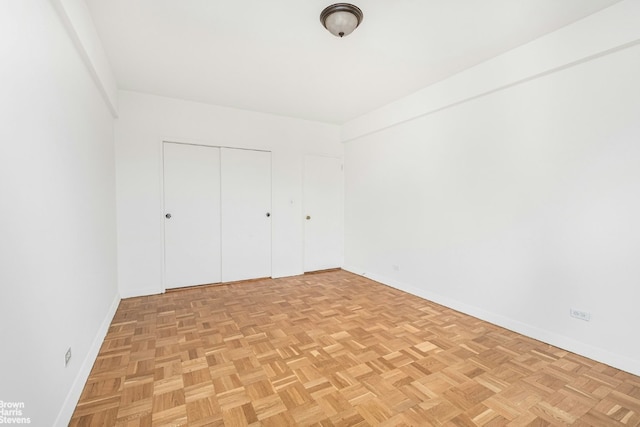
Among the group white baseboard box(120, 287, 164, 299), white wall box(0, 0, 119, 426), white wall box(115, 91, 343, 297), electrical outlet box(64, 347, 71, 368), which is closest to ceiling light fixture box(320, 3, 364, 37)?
white wall box(0, 0, 119, 426)

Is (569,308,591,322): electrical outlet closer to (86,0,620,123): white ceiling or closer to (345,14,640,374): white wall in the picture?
(345,14,640,374): white wall

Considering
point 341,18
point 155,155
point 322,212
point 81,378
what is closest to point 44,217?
point 81,378

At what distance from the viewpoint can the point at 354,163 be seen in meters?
4.89

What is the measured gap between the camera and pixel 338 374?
198 cm

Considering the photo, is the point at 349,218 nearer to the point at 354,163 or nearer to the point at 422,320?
the point at 354,163

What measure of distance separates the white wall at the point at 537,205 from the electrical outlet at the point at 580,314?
3 cm

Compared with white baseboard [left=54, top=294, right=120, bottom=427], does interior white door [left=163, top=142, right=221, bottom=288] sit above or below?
above

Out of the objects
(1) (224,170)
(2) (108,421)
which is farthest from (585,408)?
(1) (224,170)

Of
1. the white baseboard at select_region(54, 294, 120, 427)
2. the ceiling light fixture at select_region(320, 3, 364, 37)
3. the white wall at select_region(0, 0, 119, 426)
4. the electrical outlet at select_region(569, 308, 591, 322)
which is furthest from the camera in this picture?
the electrical outlet at select_region(569, 308, 591, 322)

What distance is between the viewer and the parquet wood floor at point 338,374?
63.1 inches

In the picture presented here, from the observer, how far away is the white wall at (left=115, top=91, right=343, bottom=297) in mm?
3547

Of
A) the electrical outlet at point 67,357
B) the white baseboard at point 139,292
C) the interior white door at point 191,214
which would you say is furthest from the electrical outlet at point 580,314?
the white baseboard at point 139,292

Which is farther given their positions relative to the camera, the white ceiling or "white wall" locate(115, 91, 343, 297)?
"white wall" locate(115, 91, 343, 297)

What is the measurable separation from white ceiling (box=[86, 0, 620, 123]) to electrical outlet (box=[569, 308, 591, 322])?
232 centimetres
